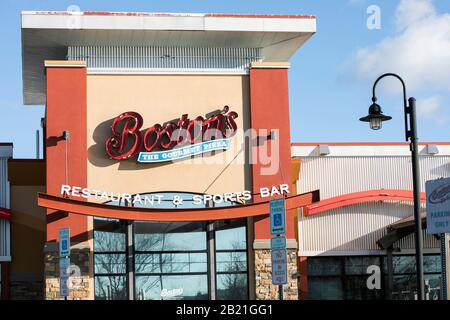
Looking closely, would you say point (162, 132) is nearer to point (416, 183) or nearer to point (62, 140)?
point (62, 140)

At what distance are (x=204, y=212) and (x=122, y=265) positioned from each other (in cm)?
368

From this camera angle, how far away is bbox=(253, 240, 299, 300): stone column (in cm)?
3102

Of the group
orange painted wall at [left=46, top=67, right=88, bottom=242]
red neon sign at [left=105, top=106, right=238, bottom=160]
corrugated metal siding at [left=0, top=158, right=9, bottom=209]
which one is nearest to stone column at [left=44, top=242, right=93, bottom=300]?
orange painted wall at [left=46, top=67, right=88, bottom=242]

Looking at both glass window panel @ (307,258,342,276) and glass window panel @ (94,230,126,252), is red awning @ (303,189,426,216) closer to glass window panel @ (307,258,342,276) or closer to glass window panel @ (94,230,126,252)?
glass window panel @ (307,258,342,276)

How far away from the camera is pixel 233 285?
→ 104 feet

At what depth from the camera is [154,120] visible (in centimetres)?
3172

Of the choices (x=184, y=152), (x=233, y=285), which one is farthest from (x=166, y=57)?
(x=233, y=285)

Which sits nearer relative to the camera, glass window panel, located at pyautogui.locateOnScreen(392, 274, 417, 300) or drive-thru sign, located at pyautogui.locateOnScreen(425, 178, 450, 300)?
drive-thru sign, located at pyautogui.locateOnScreen(425, 178, 450, 300)

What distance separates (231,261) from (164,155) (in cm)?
471

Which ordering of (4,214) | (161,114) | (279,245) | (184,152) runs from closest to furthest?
(279,245) → (184,152) → (161,114) → (4,214)

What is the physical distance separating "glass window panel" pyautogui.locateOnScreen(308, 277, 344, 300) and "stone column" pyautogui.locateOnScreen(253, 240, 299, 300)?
Result: 2.44 metres

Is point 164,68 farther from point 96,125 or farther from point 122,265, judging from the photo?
point 122,265
